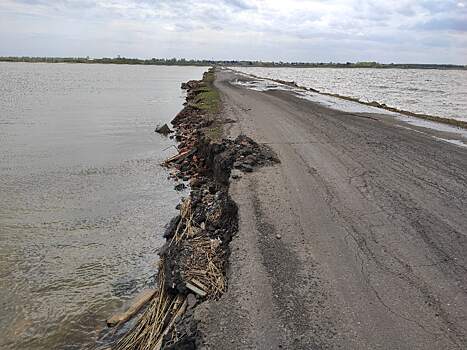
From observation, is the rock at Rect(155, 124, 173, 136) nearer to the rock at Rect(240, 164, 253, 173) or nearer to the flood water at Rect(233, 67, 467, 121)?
the rock at Rect(240, 164, 253, 173)

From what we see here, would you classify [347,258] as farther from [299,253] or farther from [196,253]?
[196,253]

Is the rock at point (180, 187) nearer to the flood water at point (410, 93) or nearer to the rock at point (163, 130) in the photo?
the rock at point (163, 130)

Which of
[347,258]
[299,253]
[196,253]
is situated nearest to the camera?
[347,258]

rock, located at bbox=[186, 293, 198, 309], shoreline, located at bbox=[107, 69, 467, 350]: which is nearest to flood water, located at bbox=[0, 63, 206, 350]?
shoreline, located at bbox=[107, 69, 467, 350]

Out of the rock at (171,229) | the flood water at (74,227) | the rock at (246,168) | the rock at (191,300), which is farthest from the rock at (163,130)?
the rock at (191,300)

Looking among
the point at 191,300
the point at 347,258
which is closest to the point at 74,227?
the point at 191,300

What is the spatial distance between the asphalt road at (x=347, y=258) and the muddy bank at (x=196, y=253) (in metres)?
0.27

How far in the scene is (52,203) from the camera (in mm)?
12414

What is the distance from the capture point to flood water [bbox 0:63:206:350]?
692 centimetres

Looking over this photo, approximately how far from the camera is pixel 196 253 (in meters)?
6.90

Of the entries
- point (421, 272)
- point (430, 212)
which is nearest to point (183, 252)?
point (421, 272)

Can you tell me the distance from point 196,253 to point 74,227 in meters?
5.08

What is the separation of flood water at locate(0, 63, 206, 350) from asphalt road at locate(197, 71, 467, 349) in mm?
2529

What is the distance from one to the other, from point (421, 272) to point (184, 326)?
11.2 ft
